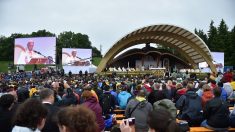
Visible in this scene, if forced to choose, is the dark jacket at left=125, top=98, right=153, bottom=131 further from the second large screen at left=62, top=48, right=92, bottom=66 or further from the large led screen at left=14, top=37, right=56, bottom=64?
the second large screen at left=62, top=48, right=92, bottom=66

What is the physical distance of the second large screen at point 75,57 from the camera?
43.6 meters

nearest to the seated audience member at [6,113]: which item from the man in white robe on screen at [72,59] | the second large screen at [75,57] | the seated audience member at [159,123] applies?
the seated audience member at [159,123]

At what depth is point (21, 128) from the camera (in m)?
3.62

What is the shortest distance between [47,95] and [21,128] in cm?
173

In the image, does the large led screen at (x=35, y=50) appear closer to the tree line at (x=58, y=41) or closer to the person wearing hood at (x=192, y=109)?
the person wearing hood at (x=192, y=109)

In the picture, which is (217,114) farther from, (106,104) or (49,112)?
(49,112)

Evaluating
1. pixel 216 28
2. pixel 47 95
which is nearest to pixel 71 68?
pixel 47 95

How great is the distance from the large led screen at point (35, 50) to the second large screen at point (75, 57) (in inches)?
164

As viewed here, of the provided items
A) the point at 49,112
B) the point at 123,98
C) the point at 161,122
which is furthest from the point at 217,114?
the point at 161,122

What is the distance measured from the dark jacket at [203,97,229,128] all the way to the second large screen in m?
36.3

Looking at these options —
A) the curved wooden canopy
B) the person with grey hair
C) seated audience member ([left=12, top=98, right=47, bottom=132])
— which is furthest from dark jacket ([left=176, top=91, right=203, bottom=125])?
the curved wooden canopy

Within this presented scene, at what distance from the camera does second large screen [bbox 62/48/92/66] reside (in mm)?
43625

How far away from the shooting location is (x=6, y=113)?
554cm

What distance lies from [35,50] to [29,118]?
123 feet
